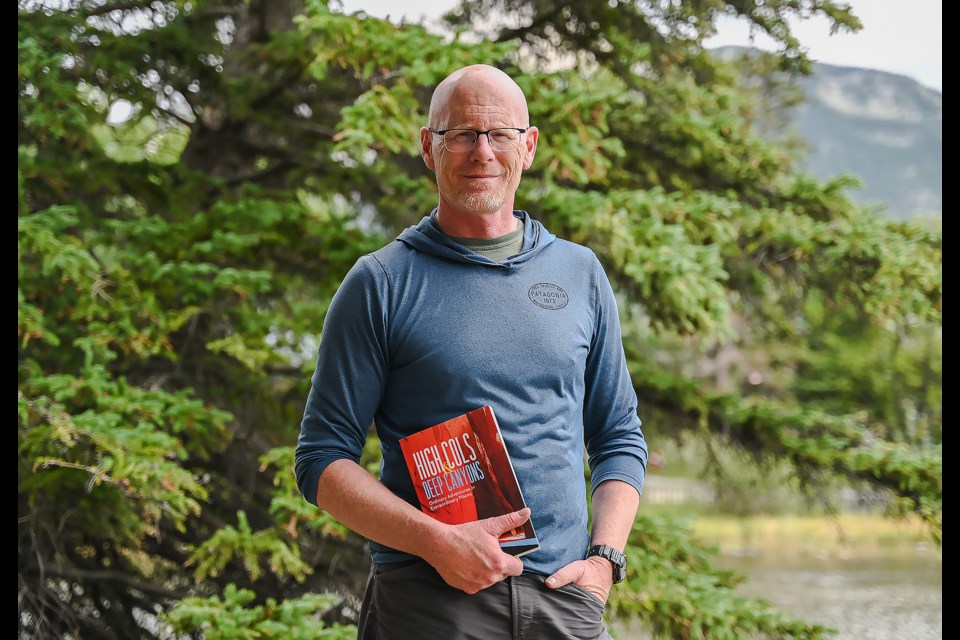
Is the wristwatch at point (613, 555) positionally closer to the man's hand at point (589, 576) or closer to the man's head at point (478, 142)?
the man's hand at point (589, 576)

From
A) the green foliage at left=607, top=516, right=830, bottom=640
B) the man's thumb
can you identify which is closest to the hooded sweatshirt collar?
the man's thumb

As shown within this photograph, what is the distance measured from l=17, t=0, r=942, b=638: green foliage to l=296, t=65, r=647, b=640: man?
1.55 m

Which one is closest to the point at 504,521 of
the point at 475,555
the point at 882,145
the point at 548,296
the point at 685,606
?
the point at 475,555

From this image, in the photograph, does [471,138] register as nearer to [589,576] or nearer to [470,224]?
[470,224]

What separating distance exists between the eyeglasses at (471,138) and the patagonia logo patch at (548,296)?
0.80 ft

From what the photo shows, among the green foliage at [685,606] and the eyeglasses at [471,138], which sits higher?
the eyeglasses at [471,138]

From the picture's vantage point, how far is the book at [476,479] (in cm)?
149

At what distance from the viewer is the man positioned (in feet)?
4.92

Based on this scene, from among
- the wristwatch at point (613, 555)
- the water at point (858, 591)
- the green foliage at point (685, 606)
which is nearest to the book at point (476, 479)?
the wristwatch at point (613, 555)

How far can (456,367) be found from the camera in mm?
1526

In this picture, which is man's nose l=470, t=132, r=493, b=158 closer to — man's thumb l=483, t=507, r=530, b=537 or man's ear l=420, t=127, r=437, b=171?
man's ear l=420, t=127, r=437, b=171


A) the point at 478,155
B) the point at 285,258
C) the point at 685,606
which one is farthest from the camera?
the point at 285,258

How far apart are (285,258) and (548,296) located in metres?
3.07
